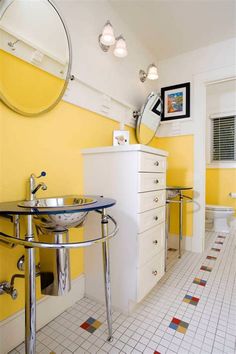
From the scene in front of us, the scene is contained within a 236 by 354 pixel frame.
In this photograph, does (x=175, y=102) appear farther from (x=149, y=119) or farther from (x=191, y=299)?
(x=191, y=299)

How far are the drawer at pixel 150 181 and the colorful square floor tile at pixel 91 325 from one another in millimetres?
801

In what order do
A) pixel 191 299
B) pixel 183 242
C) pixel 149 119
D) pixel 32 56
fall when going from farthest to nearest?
pixel 183 242 → pixel 149 119 → pixel 191 299 → pixel 32 56

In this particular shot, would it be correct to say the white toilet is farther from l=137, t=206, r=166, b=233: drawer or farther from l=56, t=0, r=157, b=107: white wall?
l=56, t=0, r=157, b=107: white wall

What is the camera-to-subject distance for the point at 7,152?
991 mm

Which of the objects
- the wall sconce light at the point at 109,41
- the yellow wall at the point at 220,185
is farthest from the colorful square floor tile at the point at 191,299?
the yellow wall at the point at 220,185

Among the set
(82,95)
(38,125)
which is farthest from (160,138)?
(38,125)

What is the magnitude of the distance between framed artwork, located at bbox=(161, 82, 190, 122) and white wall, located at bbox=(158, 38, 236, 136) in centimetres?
5

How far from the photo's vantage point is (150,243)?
52.1 inches

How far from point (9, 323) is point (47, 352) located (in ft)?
0.76

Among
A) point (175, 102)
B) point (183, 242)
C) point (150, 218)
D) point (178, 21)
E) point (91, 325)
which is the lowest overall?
point (91, 325)

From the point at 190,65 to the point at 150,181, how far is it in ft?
5.55

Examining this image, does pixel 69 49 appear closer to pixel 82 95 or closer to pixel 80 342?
pixel 82 95

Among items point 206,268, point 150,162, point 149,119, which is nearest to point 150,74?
point 149,119

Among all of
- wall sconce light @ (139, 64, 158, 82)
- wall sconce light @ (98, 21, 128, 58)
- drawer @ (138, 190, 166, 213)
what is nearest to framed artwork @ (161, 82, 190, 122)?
wall sconce light @ (139, 64, 158, 82)
